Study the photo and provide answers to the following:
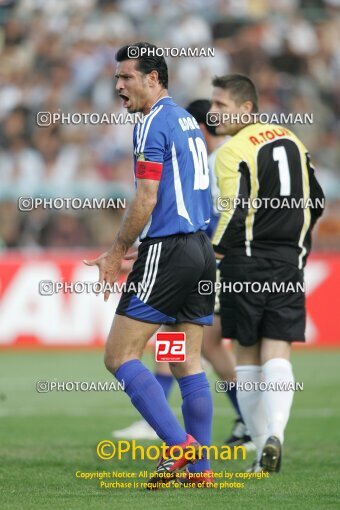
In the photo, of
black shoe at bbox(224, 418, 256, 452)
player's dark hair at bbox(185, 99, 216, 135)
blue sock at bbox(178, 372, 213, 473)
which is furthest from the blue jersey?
black shoe at bbox(224, 418, 256, 452)

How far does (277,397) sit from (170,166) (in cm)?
173

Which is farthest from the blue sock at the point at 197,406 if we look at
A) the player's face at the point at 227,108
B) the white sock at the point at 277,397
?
the player's face at the point at 227,108

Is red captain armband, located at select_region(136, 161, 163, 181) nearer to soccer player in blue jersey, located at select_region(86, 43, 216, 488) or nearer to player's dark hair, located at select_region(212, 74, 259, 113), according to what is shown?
soccer player in blue jersey, located at select_region(86, 43, 216, 488)

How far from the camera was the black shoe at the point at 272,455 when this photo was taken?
6.07 metres

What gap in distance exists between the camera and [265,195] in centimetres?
661

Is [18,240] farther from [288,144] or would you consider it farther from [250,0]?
[288,144]

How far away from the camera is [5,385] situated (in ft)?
38.3

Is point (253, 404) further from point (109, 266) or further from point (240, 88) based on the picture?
point (240, 88)

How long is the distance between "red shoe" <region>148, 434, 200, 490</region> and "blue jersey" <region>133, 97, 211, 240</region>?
3.70 ft

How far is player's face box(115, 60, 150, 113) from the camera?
572 cm

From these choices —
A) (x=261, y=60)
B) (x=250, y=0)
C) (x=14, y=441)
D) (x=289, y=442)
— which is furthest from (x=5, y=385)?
(x=250, y=0)

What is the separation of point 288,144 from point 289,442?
2485 mm

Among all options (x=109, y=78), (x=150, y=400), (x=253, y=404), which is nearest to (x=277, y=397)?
(x=253, y=404)

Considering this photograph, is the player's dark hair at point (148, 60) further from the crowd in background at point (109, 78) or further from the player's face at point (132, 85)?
the crowd in background at point (109, 78)
